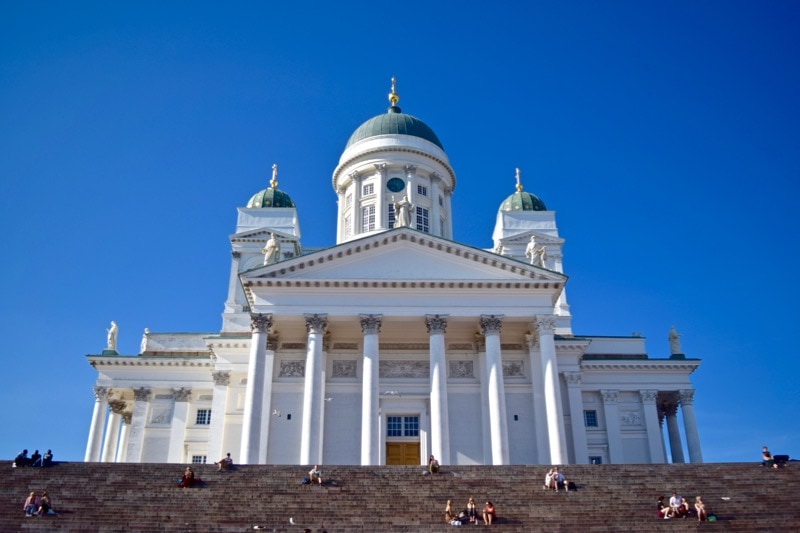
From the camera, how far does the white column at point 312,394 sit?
27.1 m

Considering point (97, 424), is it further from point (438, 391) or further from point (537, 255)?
point (537, 255)

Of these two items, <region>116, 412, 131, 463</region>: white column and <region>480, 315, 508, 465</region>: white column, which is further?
<region>116, 412, 131, 463</region>: white column

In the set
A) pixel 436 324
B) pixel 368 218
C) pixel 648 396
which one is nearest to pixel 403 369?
pixel 436 324

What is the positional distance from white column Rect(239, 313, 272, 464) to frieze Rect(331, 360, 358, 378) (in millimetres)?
3448

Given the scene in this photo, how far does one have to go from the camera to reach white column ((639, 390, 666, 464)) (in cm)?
3766

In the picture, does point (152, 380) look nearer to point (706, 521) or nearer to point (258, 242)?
point (258, 242)

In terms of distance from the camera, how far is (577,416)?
35312 millimetres

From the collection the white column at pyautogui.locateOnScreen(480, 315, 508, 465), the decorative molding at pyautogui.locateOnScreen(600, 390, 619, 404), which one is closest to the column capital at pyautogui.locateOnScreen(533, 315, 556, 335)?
the white column at pyautogui.locateOnScreen(480, 315, 508, 465)

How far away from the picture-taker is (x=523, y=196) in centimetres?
4584

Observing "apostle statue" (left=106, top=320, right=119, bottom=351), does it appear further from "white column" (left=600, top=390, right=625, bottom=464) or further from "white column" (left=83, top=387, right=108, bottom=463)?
"white column" (left=600, top=390, right=625, bottom=464)

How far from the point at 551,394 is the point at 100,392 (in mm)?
23910

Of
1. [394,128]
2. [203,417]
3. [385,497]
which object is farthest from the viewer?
[394,128]

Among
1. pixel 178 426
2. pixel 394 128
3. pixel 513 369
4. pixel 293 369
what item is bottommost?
pixel 178 426

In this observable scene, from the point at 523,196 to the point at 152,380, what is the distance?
2428 centimetres
